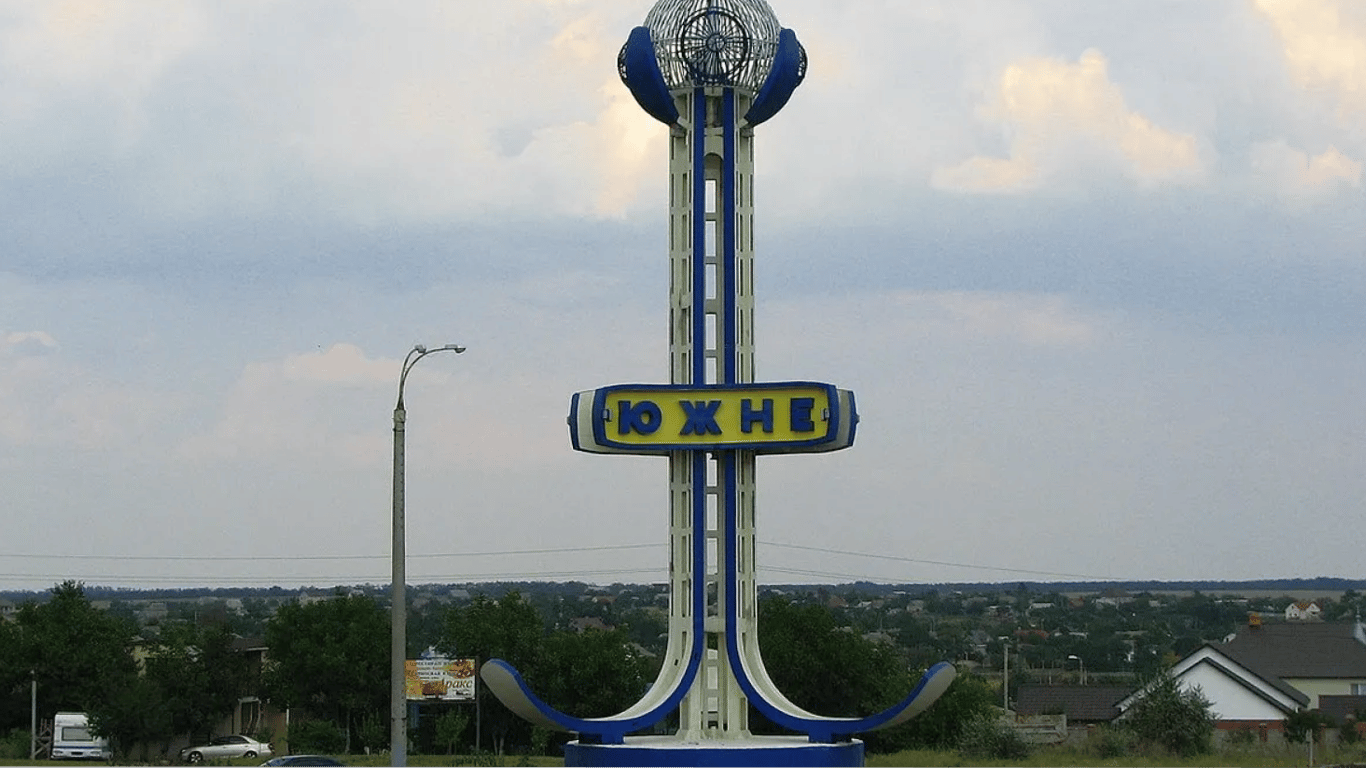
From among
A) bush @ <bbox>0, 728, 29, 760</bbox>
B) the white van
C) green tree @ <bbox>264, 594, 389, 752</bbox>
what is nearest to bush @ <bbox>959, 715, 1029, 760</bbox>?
green tree @ <bbox>264, 594, 389, 752</bbox>

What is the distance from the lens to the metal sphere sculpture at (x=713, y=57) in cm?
4709

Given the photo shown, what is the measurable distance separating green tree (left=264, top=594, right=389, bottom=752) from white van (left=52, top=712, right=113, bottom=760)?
11.2 metres

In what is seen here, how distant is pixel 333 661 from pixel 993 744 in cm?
3029

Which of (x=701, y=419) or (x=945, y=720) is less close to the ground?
(x=701, y=419)

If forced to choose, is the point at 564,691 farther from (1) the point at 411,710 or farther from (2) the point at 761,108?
(2) the point at 761,108

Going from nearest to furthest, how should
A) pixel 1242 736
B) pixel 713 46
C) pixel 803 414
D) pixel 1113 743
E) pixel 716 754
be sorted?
pixel 716 754
pixel 803 414
pixel 713 46
pixel 1113 743
pixel 1242 736

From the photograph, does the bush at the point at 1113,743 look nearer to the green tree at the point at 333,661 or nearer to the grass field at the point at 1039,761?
the grass field at the point at 1039,761

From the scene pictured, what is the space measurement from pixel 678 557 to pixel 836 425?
15.6ft

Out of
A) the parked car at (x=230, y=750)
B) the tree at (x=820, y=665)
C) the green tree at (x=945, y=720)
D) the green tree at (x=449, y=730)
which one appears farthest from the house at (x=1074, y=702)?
the parked car at (x=230, y=750)

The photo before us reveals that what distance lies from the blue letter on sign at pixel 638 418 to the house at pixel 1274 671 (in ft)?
131

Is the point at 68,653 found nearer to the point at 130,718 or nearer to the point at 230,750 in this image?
the point at 230,750

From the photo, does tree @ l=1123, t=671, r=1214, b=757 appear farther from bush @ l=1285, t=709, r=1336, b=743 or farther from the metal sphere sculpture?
the metal sphere sculpture

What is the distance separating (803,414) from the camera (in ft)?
148

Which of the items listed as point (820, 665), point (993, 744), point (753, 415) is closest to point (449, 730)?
point (820, 665)
